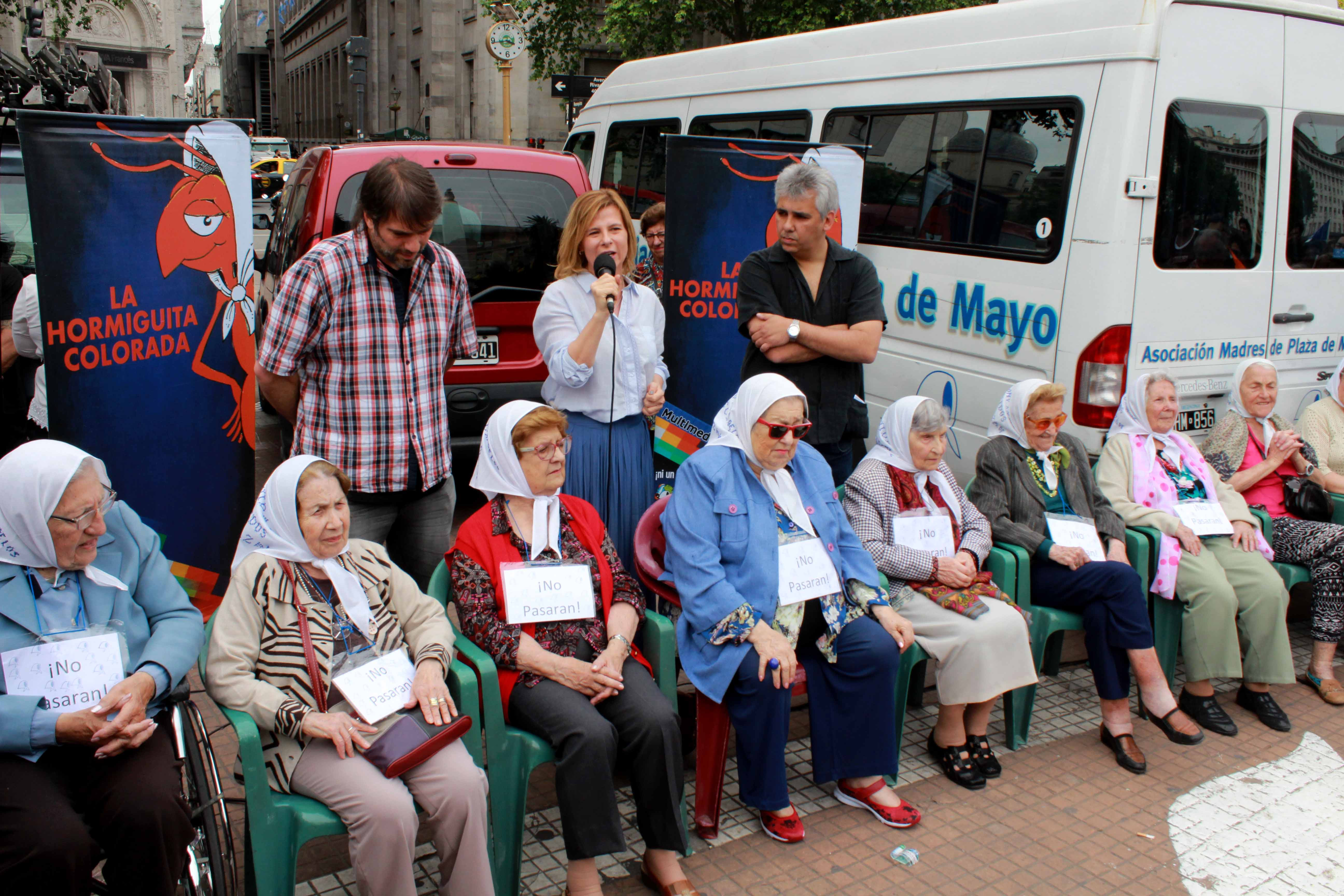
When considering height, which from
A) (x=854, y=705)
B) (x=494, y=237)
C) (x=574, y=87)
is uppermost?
(x=574, y=87)

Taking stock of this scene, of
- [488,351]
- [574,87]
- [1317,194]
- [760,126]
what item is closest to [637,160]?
[760,126]

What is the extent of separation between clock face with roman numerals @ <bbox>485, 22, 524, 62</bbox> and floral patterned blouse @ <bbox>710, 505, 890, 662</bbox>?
12.6 metres

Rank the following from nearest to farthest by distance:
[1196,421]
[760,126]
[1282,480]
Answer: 1. [1282,480]
2. [1196,421]
3. [760,126]

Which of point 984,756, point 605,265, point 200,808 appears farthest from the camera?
point 984,756

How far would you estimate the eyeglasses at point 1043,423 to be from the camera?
4.20 m

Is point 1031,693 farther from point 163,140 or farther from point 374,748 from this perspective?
point 163,140

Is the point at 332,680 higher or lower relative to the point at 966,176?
lower

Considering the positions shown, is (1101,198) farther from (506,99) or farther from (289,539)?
(506,99)

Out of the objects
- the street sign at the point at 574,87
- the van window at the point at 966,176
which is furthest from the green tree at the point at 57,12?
the van window at the point at 966,176

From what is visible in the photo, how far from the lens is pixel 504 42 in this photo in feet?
47.5

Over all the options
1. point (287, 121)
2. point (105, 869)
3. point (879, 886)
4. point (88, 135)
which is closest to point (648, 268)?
point (88, 135)

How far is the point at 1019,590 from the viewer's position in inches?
160

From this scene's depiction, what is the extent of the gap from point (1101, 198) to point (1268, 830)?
8.65 ft

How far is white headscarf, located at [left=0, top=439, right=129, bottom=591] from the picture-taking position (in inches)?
96.6
